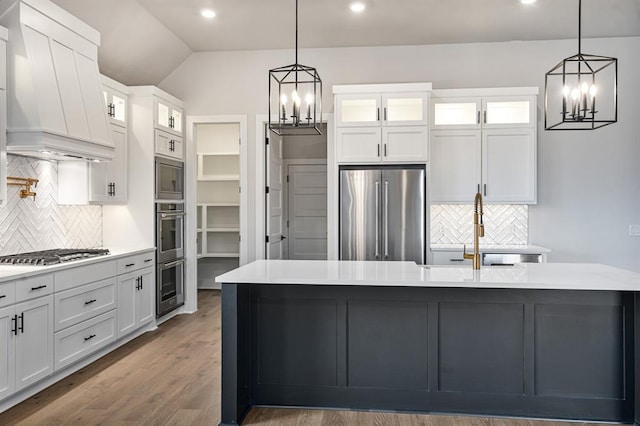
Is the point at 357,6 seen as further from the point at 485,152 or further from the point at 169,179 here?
the point at 169,179

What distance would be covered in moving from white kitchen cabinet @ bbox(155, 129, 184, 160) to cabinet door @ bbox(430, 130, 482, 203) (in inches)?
114

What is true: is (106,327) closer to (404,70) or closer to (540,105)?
(404,70)

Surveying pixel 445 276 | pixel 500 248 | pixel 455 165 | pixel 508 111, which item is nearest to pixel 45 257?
pixel 445 276

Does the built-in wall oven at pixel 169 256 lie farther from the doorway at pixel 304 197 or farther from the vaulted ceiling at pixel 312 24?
the doorway at pixel 304 197

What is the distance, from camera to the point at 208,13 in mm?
4746

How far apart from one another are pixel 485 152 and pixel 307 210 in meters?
3.07

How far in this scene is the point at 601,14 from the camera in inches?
188

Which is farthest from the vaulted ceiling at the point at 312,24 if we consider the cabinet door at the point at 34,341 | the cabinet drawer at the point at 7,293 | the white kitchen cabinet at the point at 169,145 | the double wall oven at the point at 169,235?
the cabinet door at the point at 34,341

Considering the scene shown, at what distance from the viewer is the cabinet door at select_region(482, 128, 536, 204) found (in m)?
5.07

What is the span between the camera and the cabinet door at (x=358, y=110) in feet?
16.7

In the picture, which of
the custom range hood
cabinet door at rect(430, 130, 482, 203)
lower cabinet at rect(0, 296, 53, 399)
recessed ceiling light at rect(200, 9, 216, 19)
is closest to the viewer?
lower cabinet at rect(0, 296, 53, 399)

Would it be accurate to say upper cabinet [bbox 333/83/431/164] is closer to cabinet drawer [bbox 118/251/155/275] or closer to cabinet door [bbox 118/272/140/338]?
cabinet drawer [bbox 118/251/155/275]

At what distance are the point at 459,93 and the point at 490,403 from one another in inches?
129

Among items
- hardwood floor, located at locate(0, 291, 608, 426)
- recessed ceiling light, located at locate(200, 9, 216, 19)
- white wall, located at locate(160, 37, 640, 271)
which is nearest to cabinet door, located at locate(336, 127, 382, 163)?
white wall, located at locate(160, 37, 640, 271)
